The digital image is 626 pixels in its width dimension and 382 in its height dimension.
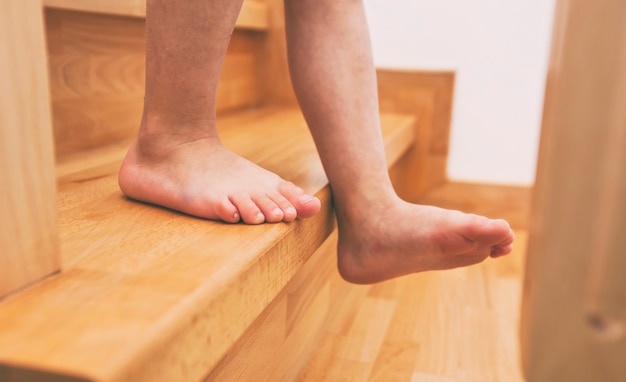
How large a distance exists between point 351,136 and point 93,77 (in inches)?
20.6

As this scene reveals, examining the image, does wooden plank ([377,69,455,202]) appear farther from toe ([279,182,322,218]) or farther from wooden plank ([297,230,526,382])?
toe ([279,182,322,218])

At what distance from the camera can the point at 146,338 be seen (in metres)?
0.36

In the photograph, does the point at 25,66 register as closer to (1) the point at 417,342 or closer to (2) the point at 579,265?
(2) the point at 579,265

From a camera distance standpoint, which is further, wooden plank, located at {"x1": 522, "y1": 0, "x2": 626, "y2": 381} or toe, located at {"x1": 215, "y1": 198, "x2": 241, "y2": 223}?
toe, located at {"x1": 215, "y1": 198, "x2": 241, "y2": 223}

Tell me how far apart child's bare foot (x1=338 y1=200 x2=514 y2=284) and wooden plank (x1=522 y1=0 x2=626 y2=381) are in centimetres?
33

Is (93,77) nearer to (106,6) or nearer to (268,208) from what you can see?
(106,6)

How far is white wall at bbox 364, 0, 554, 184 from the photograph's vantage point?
5.49 feet

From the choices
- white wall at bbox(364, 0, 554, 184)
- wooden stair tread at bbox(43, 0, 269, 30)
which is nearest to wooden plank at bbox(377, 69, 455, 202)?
white wall at bbox(364, 0, 554, 184)

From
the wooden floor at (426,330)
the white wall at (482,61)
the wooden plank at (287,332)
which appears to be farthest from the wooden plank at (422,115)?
the wooden plank at (287,332)

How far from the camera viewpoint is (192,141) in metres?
0.69

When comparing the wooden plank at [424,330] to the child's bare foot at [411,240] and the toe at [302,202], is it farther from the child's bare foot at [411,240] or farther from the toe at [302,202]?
the toe at [302,202]

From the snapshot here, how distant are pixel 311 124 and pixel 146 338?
488 millimetres

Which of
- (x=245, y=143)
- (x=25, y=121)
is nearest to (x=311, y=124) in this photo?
(x=245, y=143)

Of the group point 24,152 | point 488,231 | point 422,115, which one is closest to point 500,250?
point 488,231
